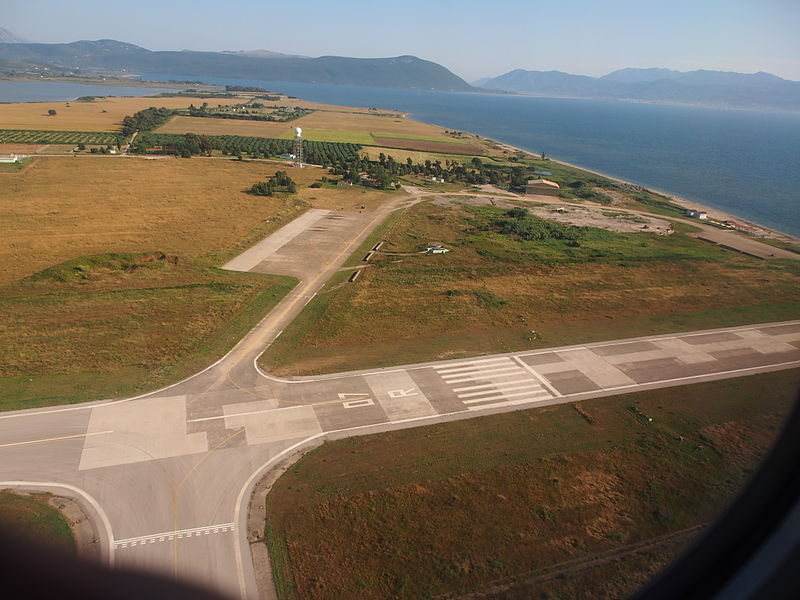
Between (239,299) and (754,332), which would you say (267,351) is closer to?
(239,299)

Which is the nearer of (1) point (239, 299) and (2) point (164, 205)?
(1) point (239, 299)

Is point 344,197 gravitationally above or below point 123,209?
above

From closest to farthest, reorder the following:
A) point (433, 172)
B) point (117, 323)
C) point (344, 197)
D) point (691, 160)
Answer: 1. point (117, 323)
2. point (344, 197)
3. point (433, 172)
4. point (691, 160)

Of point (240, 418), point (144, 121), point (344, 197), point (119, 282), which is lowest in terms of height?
point (240, 418)

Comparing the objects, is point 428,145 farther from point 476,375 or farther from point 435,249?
point 476,375

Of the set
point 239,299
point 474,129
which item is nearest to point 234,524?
point 239,299

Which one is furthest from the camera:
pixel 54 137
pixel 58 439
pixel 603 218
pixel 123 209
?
pixel 54 137

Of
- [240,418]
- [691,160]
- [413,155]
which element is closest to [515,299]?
[240,418]
